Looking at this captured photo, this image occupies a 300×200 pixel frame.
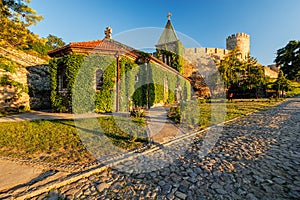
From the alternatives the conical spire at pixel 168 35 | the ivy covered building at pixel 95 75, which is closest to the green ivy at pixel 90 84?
the ivy covered building at pixel 95 75

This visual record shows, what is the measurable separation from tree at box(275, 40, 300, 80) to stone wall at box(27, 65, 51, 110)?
5594cm

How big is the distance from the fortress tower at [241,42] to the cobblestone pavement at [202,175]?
45.9m

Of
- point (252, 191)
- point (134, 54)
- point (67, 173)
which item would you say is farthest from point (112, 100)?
point (252, 191)

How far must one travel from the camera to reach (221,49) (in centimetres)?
3719

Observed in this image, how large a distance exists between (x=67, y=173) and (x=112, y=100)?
8026 mm

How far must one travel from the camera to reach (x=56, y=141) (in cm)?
490

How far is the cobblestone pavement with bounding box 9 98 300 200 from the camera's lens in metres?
2.40

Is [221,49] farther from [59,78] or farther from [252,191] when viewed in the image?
[252,191]

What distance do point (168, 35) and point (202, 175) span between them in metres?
31.6

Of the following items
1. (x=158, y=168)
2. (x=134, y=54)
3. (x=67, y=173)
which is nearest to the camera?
(x=67, y=173)

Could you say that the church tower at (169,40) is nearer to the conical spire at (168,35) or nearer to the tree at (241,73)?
the conical spire at (168,35)

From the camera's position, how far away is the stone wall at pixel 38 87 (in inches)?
516

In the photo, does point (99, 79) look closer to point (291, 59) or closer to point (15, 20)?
point (15, 20)

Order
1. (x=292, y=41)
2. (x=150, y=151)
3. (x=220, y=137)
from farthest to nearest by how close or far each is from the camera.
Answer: (x=292, y=41) → (x=220, y=137) → (x=150, y=151)
